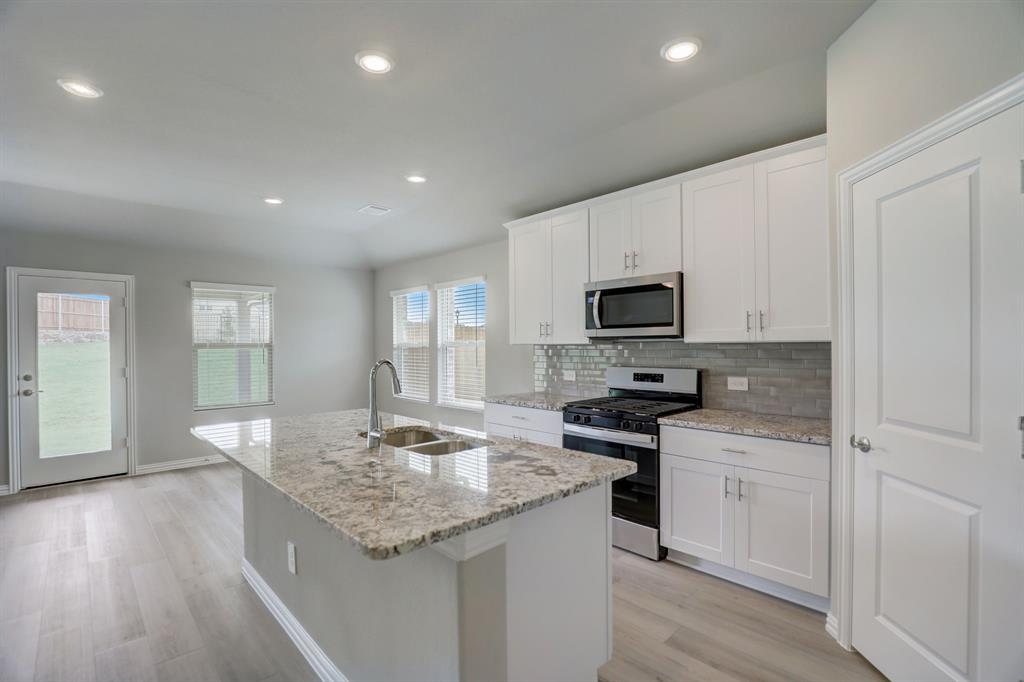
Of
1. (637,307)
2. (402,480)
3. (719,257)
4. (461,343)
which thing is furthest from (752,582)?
(461,343)

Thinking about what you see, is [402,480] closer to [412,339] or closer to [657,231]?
[657,231]

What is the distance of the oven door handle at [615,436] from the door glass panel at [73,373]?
15.2 feet

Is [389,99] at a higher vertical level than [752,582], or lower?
higher

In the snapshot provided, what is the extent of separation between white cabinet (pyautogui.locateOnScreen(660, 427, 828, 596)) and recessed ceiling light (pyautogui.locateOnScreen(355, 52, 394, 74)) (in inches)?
93.9

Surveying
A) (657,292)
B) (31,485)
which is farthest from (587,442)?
(31,485)

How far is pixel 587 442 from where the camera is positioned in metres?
3.14

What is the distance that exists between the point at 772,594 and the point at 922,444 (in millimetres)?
1247

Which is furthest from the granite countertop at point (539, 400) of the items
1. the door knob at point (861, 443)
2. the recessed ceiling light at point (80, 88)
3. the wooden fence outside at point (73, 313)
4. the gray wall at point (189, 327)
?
the wooden fence outside at point (73, 313)

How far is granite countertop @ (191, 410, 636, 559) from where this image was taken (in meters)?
1.11

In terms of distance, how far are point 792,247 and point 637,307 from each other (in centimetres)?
97

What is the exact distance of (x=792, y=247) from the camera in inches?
99.6

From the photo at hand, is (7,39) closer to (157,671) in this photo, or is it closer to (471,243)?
(157,671)

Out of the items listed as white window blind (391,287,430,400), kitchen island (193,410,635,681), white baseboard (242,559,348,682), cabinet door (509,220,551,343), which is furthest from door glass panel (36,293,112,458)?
cabinet door (509,220,551,343)

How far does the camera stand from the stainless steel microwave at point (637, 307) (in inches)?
118
